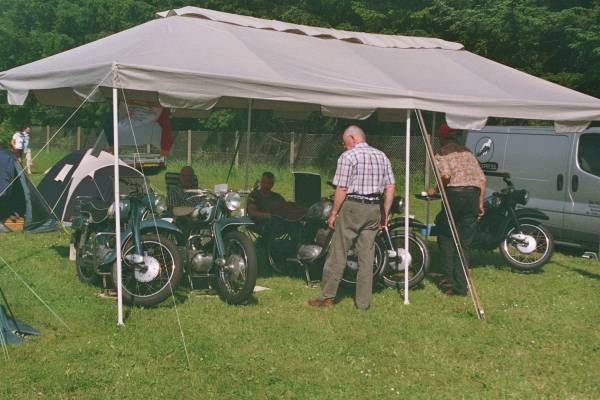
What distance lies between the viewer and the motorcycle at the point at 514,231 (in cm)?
980

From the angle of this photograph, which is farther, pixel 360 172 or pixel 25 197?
pixel 25 197

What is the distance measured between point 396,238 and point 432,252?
2537 mm

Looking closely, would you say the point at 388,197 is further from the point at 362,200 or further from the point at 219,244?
the point at 219,244

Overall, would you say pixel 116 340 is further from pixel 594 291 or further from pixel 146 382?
pixel 594 291

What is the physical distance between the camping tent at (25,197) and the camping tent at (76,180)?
0.66 ft

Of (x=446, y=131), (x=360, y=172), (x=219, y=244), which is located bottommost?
(x=219, y=244)

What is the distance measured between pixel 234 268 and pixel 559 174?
18.4ft

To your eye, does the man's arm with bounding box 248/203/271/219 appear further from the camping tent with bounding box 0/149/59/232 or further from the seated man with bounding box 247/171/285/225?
the camping tent with bounding box 0/149/59/232

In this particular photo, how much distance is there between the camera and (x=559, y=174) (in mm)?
10969

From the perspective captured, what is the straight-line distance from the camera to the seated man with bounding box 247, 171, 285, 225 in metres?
9.02

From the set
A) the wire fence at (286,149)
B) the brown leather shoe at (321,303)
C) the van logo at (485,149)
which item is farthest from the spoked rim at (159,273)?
the wire fence at (286,149)

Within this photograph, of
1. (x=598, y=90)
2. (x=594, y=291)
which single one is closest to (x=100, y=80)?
(x=594, y=291)

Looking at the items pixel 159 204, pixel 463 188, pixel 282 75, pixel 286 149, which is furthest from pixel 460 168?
pixel 286 149

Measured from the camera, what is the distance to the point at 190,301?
753cm
